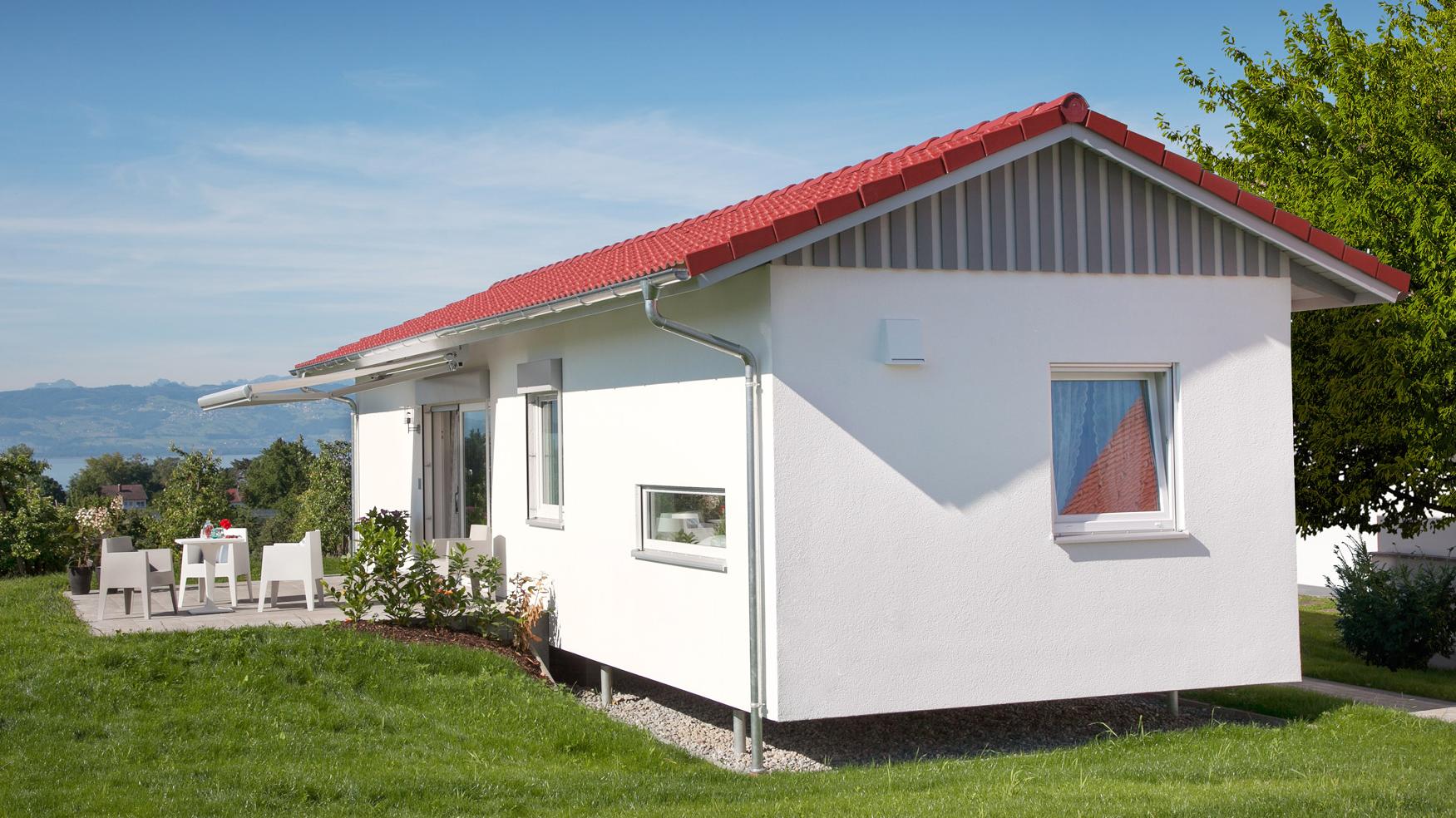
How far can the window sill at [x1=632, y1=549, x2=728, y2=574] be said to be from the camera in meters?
9.07

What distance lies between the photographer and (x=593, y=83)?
19016 millimetres

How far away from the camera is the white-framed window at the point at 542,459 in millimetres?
12141

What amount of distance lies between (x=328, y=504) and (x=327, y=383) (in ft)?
39.9

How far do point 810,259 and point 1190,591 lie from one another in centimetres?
385

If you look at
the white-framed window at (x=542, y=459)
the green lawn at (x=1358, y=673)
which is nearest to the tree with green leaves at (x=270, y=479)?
the white-framed window at (x=542, y=459)

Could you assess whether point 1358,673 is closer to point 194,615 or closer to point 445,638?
point 445,638

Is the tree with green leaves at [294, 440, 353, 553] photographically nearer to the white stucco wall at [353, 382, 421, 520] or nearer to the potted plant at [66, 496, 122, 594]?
the potted plant at [66, 496, 122, 594]

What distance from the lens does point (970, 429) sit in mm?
8898

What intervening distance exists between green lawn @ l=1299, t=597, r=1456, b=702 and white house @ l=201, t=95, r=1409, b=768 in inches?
149

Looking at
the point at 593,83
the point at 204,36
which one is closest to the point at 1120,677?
the point at 593,83

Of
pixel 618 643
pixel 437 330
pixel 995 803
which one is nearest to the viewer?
pixel 995 803

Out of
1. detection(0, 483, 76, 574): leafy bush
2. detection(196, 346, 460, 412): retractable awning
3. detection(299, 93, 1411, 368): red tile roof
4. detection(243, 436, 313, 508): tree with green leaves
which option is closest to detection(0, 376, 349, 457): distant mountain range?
detection(243, 436, 313, 508): tree with green leaves

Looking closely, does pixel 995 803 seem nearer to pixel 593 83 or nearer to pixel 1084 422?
pixel 1084 422

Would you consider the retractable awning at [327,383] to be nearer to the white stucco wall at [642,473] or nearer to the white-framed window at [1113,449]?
the white stucco wall at [642,473]
